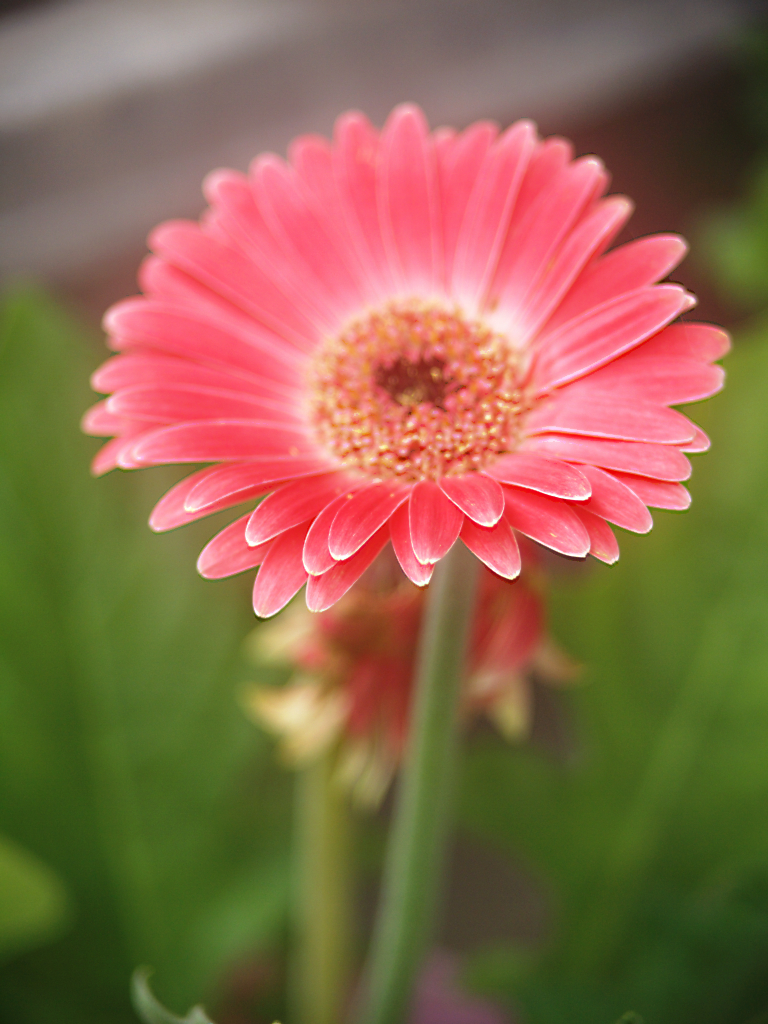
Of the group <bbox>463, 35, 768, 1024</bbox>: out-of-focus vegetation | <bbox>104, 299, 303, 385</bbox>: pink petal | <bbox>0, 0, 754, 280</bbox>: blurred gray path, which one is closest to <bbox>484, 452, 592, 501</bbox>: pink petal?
<bbox>104, 299, 303, 385</bbox>: pink petal

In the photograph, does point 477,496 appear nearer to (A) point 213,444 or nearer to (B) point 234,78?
(A) point 213,444

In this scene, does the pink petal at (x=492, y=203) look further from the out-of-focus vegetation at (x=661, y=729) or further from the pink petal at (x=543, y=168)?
the out-of-focus vegetation at (x=661, y=729)

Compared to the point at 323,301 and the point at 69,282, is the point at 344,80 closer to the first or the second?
the point at 69,282

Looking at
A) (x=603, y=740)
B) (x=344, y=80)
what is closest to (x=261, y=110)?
(x=344, y=80)

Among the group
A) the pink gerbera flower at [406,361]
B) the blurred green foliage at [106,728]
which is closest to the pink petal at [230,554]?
the pink gerbera flower at [406,361]

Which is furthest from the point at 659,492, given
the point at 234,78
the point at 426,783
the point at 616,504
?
the point at 234,78

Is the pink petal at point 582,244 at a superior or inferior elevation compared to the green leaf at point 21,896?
superior
